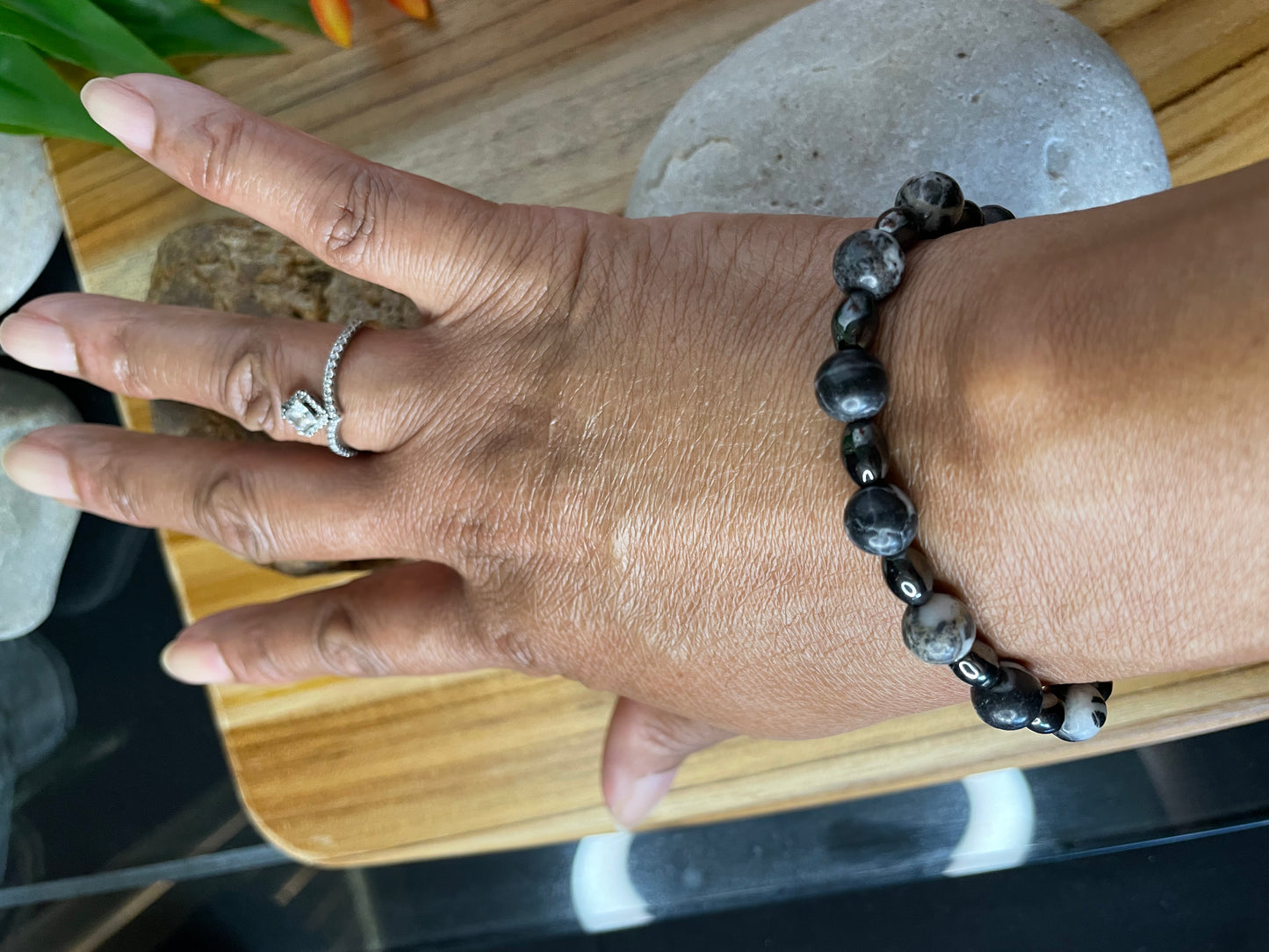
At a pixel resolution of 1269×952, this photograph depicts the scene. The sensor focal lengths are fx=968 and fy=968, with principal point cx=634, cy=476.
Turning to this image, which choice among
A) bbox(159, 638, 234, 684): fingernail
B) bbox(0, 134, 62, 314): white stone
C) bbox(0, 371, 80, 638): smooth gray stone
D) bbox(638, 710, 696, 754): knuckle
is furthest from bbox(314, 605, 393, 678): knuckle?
bbox(0, 134, 62, 314): white stone

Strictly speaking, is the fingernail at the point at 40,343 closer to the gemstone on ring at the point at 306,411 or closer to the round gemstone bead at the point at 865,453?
the gemstone on ring at the point at 306,411

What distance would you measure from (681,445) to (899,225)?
8.0 inches

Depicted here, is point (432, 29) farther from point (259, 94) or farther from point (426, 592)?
point (426, 592)

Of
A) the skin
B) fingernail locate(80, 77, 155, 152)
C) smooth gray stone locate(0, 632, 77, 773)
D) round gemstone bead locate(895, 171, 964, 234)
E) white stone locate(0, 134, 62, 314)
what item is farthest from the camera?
smooth gray stone locate(0, 632, 77, 773)

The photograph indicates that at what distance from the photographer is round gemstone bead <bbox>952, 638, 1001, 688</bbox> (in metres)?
0.58

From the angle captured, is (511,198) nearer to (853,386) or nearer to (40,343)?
(40,343)

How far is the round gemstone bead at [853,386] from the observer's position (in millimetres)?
543

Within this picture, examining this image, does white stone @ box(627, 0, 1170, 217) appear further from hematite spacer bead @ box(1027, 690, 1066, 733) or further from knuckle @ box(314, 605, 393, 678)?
Result: knuckle @ box(314, 605, 393, 678)

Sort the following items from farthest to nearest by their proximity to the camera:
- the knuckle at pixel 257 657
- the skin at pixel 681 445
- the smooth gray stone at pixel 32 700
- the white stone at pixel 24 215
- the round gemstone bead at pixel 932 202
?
the smooth gray stone at pixel 32 700 < the white stone at pixel 24 215 < the knuckle at pixel 257 657 < the round gemstone bead at pixel 932 202 < the skin at pixel 681 445

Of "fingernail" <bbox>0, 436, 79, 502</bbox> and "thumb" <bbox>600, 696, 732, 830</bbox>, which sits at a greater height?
"fingernail" <bbox>0, 436, 79, 502</bbox>

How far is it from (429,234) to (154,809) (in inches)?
37.3

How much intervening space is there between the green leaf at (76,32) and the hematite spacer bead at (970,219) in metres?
0.85

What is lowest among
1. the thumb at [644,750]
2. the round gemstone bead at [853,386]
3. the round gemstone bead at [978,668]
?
the thumb at [644,750]

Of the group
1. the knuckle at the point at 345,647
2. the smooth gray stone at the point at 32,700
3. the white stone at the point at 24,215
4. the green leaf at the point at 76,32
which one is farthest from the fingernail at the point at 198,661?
the green leaf at the point at 76,32
